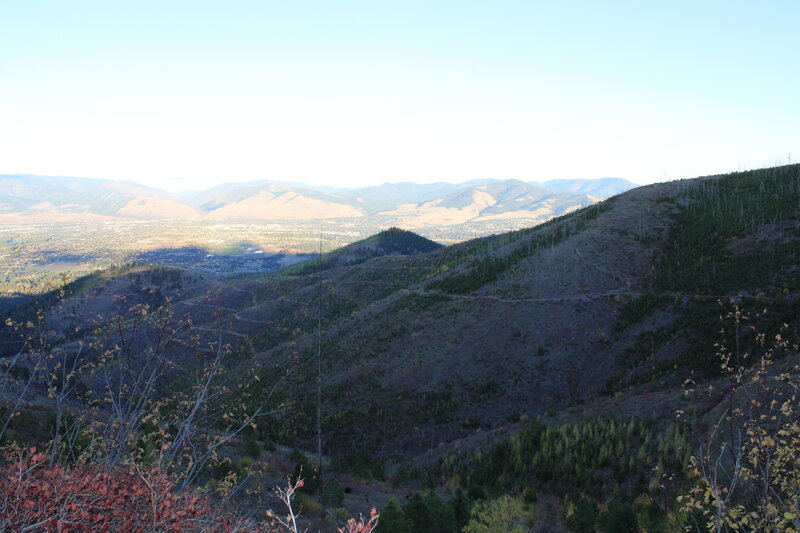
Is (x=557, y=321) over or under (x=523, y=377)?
over

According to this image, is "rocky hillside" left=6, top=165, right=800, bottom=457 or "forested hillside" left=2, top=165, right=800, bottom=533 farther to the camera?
"rocky hillside" left=6, top=165, right=800, bottom=457

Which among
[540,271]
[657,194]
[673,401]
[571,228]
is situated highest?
[657,194]

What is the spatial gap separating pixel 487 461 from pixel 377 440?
42.5 feet

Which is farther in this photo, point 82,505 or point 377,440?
point 377,440

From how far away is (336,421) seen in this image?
138 feet

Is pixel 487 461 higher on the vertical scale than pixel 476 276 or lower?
lower

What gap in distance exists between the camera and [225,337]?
9038 centimetres

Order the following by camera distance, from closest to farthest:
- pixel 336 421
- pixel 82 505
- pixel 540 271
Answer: pixel 82 505, pixel 336 421, pixel 540 271

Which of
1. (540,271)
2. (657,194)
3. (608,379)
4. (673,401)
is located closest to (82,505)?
(673,401)

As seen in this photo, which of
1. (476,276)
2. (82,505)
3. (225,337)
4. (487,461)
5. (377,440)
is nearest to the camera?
(82,505)

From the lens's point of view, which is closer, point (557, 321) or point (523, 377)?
point (523, 377)

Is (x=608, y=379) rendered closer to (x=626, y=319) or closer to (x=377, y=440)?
(x=626, y=319)

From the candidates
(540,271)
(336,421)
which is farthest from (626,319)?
(336,421)

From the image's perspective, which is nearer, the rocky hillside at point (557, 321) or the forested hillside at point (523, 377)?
the forested hillside at point (523, 377)
